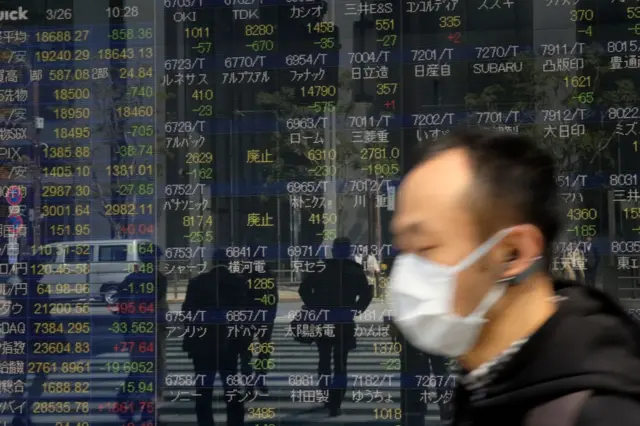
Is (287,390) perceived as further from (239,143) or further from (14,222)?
(14,222)

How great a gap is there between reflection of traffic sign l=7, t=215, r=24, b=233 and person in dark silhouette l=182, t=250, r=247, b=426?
1180mm

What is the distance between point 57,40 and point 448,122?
252 cm

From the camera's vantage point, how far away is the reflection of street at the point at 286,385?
4543 millimetres

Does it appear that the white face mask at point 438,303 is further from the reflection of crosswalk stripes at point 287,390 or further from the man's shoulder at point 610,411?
the reflection of crosswalk stripes at point 287,390

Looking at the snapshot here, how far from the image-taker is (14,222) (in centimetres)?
489

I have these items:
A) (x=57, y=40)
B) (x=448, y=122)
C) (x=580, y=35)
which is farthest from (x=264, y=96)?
(x=580, y=35)

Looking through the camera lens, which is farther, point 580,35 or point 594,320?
point 580,35

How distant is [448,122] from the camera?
4523 mm

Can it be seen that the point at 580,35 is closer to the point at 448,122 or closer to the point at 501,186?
the point at 448,122

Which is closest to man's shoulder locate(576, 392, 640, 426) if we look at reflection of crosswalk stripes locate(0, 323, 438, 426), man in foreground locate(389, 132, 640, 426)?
man in foreground locate(389, 132, 640, 426)

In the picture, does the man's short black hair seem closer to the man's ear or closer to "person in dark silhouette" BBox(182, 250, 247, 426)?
the man's ear

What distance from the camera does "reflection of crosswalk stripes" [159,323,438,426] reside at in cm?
454

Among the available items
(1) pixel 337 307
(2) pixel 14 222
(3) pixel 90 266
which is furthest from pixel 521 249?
(2) pixel 14 222

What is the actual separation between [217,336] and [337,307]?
76 cm
